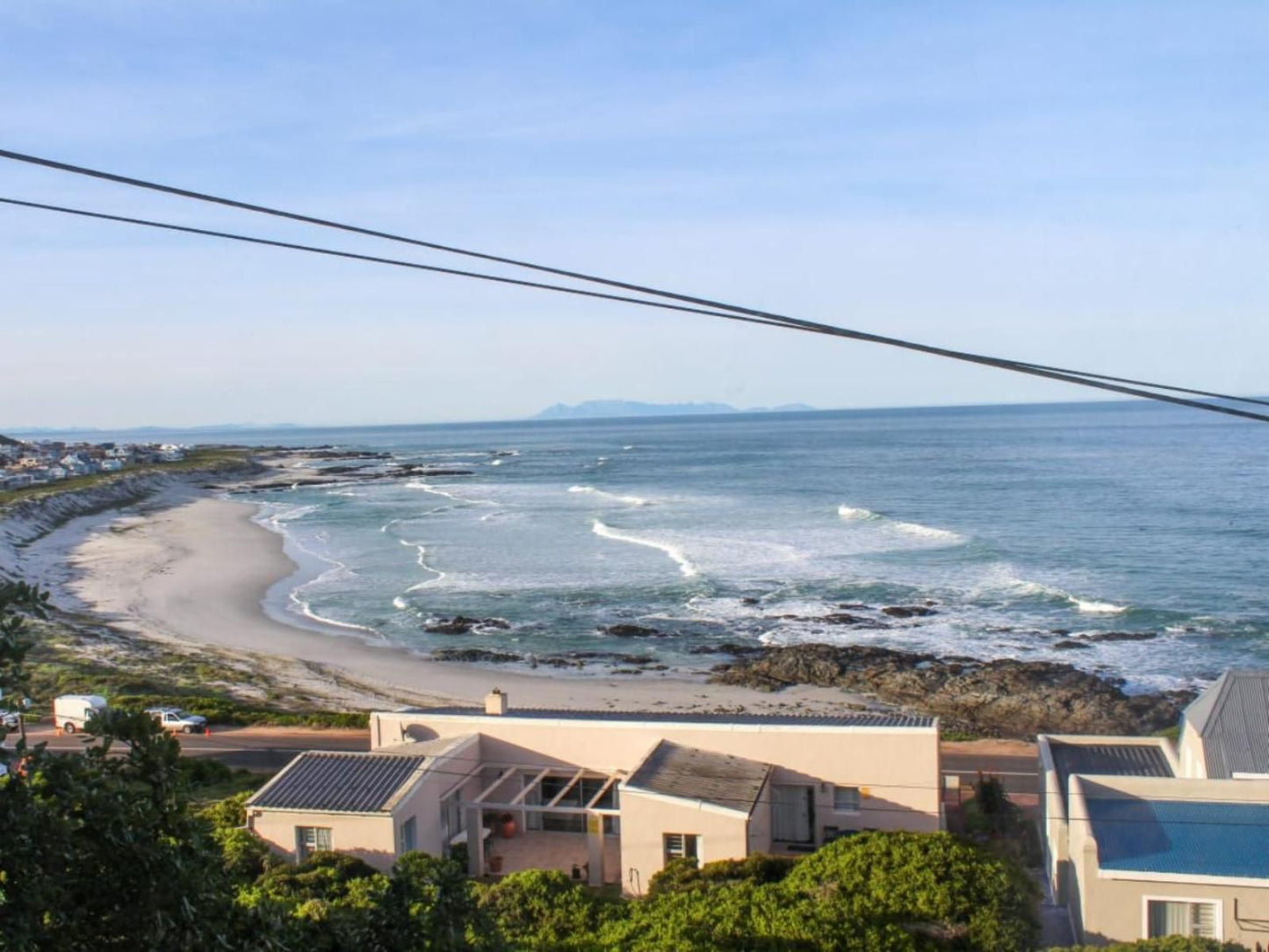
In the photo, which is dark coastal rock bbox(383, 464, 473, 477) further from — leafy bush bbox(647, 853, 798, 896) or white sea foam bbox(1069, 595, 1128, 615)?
leafy bush bbox(647, 853, 798, 896)

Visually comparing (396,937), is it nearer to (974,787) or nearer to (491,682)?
(974,787)

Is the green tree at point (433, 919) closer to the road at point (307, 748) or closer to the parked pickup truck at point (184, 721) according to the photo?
the road at point (307, 748)

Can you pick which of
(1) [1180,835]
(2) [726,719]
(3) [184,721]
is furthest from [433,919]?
(3) [184,721]

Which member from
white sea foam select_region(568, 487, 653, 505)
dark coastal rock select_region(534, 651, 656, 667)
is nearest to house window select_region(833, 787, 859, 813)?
dark coastal rock select_region(534, 651, 656, 667)

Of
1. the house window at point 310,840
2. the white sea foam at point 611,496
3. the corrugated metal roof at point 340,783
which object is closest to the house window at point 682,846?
the corrugated metal roof at point 340,783

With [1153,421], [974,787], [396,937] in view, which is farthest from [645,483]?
[1153,421]
